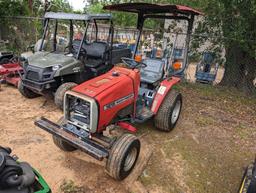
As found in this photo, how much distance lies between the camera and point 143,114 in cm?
429

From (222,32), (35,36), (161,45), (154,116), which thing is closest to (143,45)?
(161,45)

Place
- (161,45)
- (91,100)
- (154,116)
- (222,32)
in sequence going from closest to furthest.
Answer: (91,100), (154,116), (222,32), (161,45)

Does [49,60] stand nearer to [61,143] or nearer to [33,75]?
[33,75]

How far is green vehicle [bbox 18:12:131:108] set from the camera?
17.5 ft

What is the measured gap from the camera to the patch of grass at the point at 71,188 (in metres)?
3.10

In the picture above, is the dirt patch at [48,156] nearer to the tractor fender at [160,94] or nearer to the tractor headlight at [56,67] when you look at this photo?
the tractor headlight at [56,67]

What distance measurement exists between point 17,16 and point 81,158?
873cm

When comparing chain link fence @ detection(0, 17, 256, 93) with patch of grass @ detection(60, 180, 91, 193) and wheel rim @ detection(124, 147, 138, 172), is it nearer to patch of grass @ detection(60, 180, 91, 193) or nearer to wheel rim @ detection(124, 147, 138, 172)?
wheel rim @ detection(124, 147, 138, 172)

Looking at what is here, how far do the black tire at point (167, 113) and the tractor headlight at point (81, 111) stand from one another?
5.13 feet

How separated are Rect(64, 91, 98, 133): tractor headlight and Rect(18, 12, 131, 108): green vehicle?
56.8 inches

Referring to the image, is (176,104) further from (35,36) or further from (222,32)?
(35,36)

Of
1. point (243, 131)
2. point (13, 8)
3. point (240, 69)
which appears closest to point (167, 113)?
Answer: point (243, 131)

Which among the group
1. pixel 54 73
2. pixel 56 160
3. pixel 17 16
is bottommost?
pixel 56 160

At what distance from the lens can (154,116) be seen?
Answer: 14.9ft
